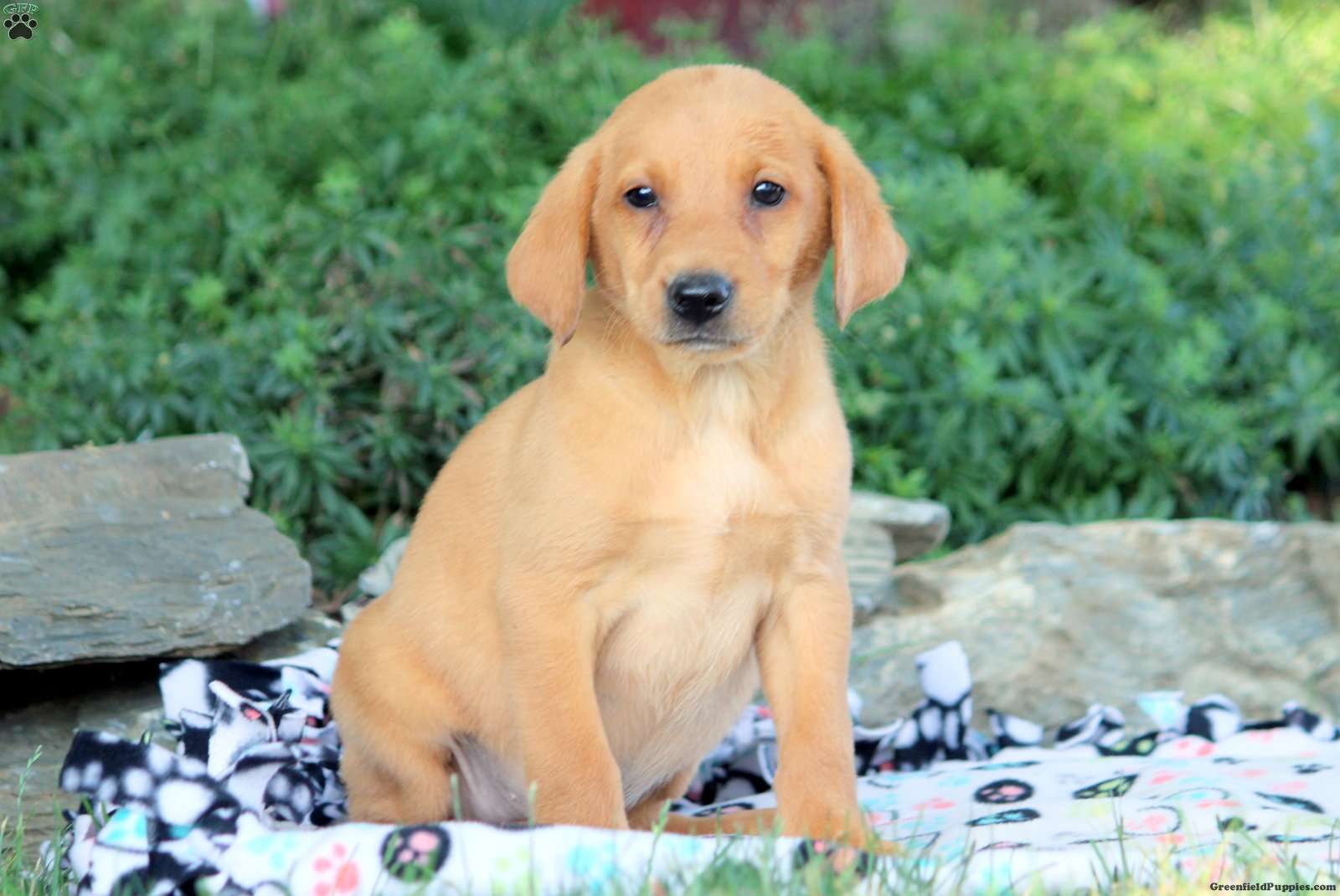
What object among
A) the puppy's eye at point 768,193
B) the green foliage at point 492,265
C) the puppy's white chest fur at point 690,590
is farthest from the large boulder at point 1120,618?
the puppy's eye at point 768,193

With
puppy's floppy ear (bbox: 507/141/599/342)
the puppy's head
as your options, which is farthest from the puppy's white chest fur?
puppy's floppy ear (bbox: 507/141/599/342)

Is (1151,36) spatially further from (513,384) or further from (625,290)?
(625,290)

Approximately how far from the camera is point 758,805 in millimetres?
3559

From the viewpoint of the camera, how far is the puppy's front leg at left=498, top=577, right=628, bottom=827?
111 inches

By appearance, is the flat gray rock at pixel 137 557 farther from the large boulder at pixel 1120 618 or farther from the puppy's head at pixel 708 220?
the large boulder at pixel 1120 618

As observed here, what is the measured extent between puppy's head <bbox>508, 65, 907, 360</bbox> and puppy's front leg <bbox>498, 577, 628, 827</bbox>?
0.53 metres

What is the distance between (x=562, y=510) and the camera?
2844mm

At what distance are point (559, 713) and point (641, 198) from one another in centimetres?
97

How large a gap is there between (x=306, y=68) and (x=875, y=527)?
3.53 meters

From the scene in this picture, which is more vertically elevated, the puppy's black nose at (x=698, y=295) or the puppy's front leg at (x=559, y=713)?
the puppy's black nose at (x=698, y=295)

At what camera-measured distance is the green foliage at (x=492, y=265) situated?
16.7 ft

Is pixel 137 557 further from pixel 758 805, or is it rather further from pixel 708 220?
pixel 708 220

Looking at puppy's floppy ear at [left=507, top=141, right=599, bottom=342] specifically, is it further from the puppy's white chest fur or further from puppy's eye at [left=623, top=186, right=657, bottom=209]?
the puppy's white chest fur

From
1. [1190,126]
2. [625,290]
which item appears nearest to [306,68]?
[1190,126]
